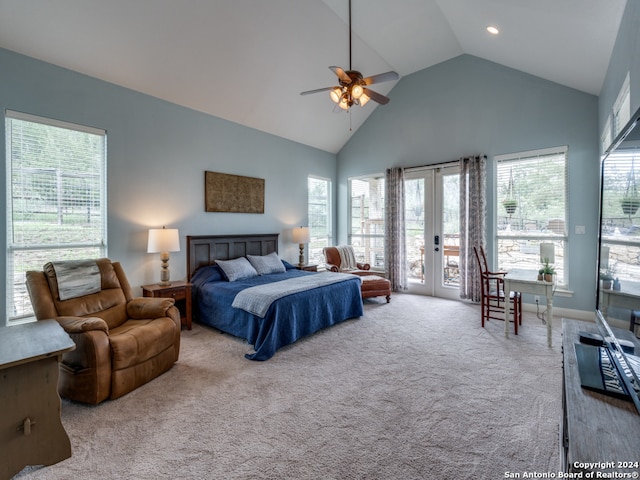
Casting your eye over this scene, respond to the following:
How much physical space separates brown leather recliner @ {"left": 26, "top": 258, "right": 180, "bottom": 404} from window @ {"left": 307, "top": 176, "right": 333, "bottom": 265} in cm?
385

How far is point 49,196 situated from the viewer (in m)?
3.22

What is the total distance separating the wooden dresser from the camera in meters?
0.88

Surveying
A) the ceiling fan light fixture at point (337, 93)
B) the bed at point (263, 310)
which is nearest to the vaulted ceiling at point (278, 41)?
the ceiling fan light fixture at point (337, 93)

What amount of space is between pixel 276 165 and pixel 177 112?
190 centimetres

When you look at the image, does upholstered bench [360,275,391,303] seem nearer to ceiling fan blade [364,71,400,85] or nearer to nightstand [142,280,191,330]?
nightstand [142,280,191,330]

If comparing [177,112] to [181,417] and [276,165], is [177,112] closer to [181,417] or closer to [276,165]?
[276,165]

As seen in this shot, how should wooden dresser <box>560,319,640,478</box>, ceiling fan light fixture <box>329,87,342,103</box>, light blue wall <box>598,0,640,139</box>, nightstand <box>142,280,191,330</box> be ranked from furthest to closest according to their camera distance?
1. nightstand <box>142,280,191,330</box>
2. ceiling fan light fixture <box>329,87,342,103</box>
3. light blue wall <box>598,0,640,139</box>
4. wooden dresser <box>560,319,640,478</box>

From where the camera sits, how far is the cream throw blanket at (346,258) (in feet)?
19.2

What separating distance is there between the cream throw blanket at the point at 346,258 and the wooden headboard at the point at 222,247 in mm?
1275

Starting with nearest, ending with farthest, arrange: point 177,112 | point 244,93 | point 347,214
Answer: point 177,112 → point 244,93 → point 347,214

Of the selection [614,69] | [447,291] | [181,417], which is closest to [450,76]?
[614,69]

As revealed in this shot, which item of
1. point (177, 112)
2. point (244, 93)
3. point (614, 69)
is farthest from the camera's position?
point (244, 93)

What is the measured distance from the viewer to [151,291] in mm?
3598

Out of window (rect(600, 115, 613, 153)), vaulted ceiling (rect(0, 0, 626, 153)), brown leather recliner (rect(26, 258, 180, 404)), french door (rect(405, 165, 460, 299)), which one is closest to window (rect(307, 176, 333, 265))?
vaulted ceiling (rect(0, 0, 626, 153))
